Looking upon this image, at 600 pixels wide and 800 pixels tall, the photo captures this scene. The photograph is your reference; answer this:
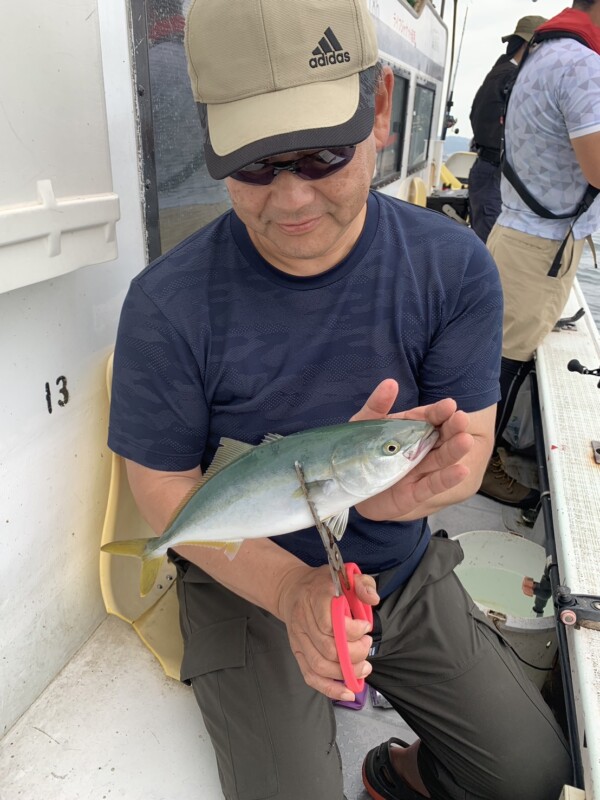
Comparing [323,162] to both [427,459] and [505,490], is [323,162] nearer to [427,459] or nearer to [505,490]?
[427,459]

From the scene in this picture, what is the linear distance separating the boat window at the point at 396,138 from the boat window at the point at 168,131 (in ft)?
13.2

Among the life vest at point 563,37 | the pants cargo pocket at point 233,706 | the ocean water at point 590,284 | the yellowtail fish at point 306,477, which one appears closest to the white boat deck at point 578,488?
the life vest at point 563,37

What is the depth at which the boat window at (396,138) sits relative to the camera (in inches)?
244

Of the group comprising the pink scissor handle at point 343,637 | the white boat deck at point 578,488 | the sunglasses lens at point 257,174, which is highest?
the sunglasses lens at point 257,174

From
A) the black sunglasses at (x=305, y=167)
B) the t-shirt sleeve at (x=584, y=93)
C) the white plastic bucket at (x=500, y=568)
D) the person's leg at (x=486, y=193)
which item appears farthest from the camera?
the person's leg at (x=486, y=193)

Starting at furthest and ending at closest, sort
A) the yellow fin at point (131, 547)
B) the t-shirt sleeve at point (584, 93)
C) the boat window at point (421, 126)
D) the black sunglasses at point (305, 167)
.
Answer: the boat window at point (421, 126), the t-shirt sleeve at point (584, 93), the yellow fin at point (131, 547), the black sunglasses at point (305, 167)

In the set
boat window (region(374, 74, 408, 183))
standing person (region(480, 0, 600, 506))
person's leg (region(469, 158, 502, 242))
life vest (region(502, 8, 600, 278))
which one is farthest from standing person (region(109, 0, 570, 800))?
boat window (region(374, 74, 408, 183))

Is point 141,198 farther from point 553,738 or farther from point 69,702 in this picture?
point 553,738

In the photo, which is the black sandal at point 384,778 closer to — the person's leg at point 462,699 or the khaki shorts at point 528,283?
the person's leg at point 462,699

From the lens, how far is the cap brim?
1211mm

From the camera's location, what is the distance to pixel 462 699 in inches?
65.7

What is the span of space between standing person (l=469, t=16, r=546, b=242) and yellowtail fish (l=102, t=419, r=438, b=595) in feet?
17.5

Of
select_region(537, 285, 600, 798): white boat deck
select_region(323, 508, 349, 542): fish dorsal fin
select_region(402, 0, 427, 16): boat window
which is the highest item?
select_region(402, 0, 427, 16): boat window

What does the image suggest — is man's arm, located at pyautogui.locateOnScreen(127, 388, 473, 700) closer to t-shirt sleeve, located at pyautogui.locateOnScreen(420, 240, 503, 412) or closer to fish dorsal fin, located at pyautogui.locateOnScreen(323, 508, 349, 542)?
fish dorsal fin, located at pyautogui.locateOnScreen(323, 508, 349, 542)
